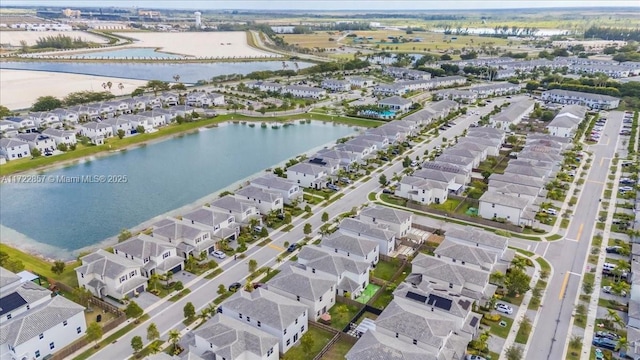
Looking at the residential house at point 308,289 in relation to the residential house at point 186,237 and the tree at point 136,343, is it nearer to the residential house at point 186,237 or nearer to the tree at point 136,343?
the tree at point 136,343

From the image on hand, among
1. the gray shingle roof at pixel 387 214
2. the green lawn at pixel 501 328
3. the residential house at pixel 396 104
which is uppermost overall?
the residential house at pixel 396 104

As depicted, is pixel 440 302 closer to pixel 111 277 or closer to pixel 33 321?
pixel 111 277

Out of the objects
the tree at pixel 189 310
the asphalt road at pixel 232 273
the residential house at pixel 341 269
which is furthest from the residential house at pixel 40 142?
the residential house at pixel 341 269

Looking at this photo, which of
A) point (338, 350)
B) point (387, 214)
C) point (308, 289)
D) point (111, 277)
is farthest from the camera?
point (387, 214)

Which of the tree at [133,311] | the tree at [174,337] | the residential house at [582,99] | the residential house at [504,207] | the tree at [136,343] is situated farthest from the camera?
the residential house at [582,99]

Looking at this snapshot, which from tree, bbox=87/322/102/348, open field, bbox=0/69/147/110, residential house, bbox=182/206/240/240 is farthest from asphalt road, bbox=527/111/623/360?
open field, bbox=0/69/147/110

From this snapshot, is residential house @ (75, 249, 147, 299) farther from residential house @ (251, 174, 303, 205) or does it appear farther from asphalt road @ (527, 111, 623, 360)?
asphalt road @ (527, 111, 623, 360)

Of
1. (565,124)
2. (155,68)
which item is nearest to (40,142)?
(565,124)
